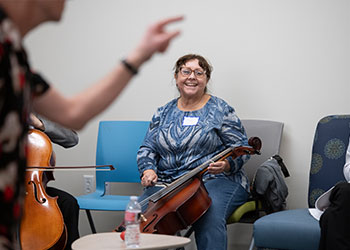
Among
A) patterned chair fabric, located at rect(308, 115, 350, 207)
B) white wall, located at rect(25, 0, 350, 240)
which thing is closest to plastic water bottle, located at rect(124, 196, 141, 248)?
patterned chair fabric, located at rect(308, 115, 350, 207)

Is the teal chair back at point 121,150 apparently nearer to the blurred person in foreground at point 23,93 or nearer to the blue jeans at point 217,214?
the blue jeans at point 217,214

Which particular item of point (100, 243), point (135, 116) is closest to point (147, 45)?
point (100, 243)

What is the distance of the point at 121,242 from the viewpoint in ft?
5.81

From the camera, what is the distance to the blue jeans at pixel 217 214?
229 centimetres

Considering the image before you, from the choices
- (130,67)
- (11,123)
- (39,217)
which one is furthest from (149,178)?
(11,123)

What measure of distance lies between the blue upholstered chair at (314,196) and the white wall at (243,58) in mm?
353

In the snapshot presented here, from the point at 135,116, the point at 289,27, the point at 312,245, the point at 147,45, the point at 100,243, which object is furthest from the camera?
the point at 135,116

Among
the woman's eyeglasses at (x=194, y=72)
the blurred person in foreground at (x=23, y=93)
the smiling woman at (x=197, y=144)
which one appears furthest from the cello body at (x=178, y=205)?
the blurred person in foreground at (x=23, y=93)

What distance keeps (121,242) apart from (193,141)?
0.88 m

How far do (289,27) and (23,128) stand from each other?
2.40m

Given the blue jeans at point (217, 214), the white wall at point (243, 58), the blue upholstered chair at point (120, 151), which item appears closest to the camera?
the blue jeans at point (217, 214)

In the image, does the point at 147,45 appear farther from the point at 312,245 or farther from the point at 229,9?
the point at 229,9

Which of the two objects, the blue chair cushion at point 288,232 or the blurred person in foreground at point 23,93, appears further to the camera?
the blue chair cushion at point 288,232

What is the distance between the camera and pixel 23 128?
76 centimetres
